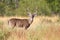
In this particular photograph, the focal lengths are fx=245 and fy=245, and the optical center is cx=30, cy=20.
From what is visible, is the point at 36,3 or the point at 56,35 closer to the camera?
the point at 56,35

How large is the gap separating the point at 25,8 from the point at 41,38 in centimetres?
2376

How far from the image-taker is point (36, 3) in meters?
31.9

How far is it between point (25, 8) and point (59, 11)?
449 centimetres

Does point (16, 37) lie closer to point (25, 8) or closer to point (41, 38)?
point (41, 38)

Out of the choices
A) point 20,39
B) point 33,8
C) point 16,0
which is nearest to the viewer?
point 20,39

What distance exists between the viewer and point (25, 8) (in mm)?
32438

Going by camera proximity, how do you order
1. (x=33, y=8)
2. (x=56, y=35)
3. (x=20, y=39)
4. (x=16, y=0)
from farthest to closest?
1. (x=16, y=0)
2. (x=33, y=8)
3. (x=56, y=35)
4. (x=20, y=39)

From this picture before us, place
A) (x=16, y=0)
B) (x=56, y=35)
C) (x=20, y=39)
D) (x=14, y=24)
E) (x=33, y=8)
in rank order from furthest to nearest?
1. (x=16, y=0)
2. (x=33, y=8)
3. (x=14, y=24)
4. (x=56, y=35)
5. (x=20, y=39)

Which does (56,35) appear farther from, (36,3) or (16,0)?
(16,0)

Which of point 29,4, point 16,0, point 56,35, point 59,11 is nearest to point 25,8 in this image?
point 29,4

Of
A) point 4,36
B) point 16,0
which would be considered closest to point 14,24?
point 4,36

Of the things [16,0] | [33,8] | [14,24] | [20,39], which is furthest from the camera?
[16,0]

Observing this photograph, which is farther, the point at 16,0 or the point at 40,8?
the point at 16,0

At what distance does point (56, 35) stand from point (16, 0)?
40.4 m
